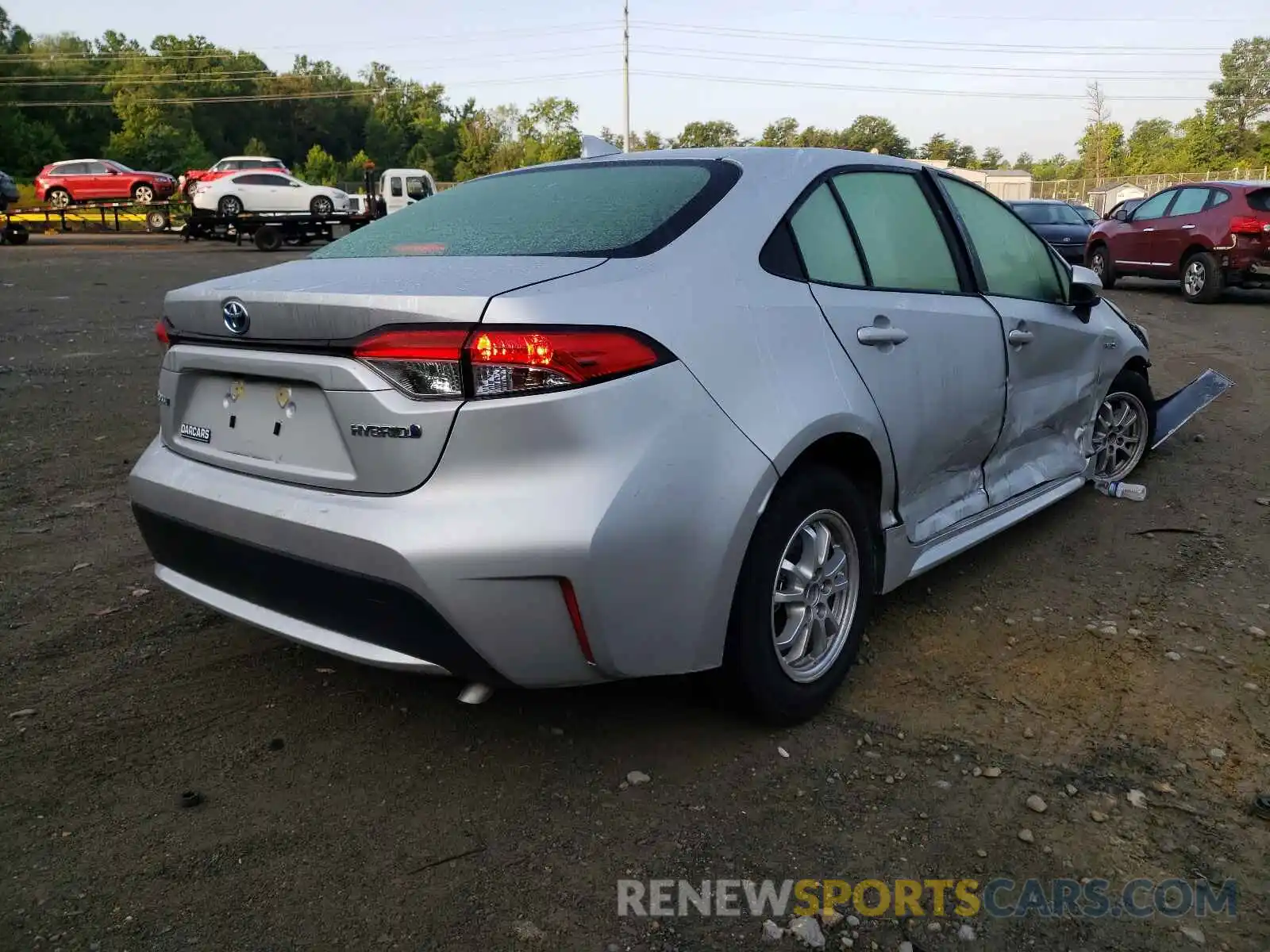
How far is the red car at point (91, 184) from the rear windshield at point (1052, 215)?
89.8 ft

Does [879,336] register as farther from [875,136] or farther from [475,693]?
[875,136]

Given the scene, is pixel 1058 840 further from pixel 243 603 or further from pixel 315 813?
pixel 243 603

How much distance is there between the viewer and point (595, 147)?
4.15 m

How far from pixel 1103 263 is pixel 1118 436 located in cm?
1156

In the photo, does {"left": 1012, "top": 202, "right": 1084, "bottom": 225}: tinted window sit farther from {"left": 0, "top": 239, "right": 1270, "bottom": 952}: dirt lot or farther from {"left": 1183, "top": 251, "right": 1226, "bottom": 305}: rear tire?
{"left": 0, "top": 239, "right": 1270, "bottom": 952}: dirt lot

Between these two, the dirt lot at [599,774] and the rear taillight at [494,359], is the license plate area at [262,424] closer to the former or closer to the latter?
the rear taillight at [494,359]

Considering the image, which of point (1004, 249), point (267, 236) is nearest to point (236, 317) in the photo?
point (1004, 249)

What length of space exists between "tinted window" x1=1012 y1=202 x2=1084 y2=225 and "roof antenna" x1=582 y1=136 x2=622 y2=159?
16.8 metres

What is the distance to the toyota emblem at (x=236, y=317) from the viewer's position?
8.43ft

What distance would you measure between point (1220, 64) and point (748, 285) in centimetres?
9678

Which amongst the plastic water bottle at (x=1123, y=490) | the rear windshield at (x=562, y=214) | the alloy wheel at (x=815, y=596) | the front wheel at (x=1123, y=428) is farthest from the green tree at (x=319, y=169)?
the alloy wheel at (x=815, y=596)

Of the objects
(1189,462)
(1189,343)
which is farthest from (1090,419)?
(1189,343)

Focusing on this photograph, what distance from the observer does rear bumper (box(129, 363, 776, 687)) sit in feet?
7.30

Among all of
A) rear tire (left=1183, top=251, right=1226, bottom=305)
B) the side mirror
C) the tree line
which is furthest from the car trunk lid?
the tree line
